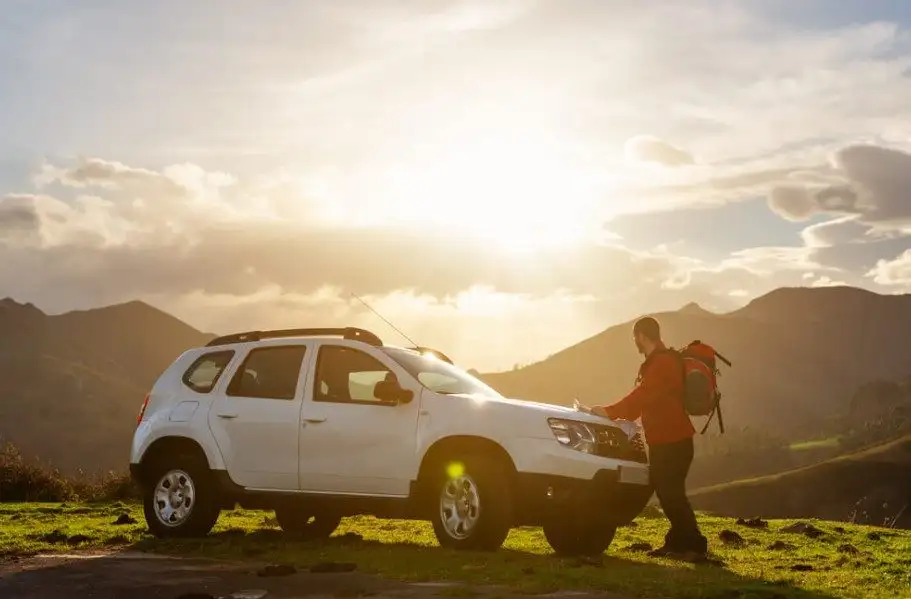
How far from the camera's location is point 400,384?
10773 millimetres

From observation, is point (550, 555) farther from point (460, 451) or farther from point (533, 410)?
point (533, 410)

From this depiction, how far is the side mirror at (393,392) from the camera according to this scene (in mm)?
10562

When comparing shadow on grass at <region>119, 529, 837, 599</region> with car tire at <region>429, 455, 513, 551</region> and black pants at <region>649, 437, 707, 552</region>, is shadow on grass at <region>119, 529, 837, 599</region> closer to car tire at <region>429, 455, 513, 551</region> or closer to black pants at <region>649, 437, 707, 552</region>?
car tire at <region>429, 455, 513, 551</region>

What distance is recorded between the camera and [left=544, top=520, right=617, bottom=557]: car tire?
11.0 m

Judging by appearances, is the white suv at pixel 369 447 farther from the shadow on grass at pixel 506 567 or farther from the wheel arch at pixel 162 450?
the shadow on grass at pixel 506 567

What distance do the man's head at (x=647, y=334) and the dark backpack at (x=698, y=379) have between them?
7.4 inches

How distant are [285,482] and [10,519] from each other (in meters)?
5.75

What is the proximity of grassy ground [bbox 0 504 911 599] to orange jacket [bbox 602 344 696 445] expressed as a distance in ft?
4.21

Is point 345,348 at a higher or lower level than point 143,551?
higher

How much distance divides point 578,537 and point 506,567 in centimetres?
207

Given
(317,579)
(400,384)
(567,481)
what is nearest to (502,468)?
(567,481)

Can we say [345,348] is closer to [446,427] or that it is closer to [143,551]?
[446,427]

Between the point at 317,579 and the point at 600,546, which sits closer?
the point at 317,579

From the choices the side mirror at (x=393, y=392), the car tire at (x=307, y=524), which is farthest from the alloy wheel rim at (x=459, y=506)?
the car tire at (x=307, y=524)
